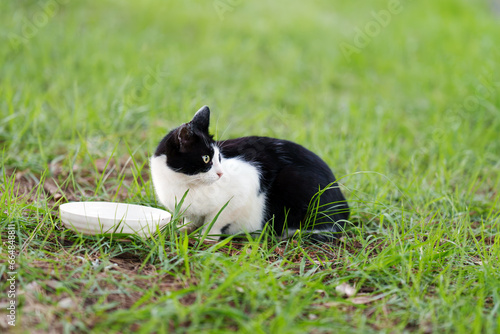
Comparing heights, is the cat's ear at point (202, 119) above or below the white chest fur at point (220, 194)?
above

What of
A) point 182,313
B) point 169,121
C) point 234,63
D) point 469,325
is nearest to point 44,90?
point 169,121

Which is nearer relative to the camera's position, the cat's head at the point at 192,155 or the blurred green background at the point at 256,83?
the cat's head at the point at 192,155

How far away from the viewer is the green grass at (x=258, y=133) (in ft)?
5.61

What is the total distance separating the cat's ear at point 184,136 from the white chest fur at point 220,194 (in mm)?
123

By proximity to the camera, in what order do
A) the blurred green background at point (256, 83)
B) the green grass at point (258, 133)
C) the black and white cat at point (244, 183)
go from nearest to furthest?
the green grass at point (258, 133) < the black and white cat at point (244, 183) < the blurred green background at point (256, 83)

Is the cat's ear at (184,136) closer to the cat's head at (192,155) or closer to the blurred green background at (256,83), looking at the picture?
the cat's head at (192,155)

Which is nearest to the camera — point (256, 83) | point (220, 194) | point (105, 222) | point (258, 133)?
point (105, 222)

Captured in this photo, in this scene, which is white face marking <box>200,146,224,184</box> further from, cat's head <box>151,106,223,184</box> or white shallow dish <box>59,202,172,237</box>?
white shallow dish <box>59,202,172,237</box>

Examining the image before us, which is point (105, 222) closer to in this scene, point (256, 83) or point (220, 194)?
point (220, 194)

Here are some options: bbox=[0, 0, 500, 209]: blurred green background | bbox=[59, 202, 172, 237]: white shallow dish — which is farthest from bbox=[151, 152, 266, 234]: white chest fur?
bbox=[0, 0, 500, 209]: blurred green background

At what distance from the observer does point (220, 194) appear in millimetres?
2217

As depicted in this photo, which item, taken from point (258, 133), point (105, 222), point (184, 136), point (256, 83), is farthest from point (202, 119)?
point (256, 83)

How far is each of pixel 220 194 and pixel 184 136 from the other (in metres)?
0.32

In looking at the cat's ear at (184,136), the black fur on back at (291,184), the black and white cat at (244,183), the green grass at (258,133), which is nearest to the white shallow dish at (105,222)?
the green grass at (258,133)
